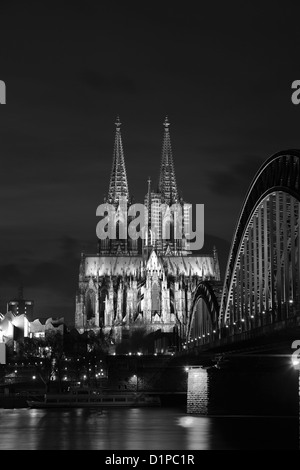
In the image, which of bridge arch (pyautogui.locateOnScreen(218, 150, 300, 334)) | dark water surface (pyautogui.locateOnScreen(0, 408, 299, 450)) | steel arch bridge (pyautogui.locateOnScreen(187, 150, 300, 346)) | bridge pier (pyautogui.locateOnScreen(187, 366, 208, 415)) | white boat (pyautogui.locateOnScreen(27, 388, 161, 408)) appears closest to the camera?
dark water surface (pyautogui.locateOnScreen(0, 408, 299, 450))

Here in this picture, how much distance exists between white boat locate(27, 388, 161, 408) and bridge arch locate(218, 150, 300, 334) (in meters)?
21.6

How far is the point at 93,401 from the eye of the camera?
137625 mm

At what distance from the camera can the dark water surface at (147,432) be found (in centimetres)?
7968

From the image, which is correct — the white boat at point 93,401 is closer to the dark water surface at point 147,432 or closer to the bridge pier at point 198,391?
the dark water surface at point 147,432

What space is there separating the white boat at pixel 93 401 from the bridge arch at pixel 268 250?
21.6m

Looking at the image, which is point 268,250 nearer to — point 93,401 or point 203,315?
point 93,401

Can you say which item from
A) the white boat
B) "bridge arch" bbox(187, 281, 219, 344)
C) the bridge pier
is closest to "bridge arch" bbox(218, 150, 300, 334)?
the bridge pier

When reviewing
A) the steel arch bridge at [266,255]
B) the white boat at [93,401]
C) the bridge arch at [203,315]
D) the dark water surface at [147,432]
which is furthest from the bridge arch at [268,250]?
the white boat at [93,401]

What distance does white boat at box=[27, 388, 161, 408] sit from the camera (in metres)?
136

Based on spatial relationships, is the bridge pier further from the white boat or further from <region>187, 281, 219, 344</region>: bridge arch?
the white boat
